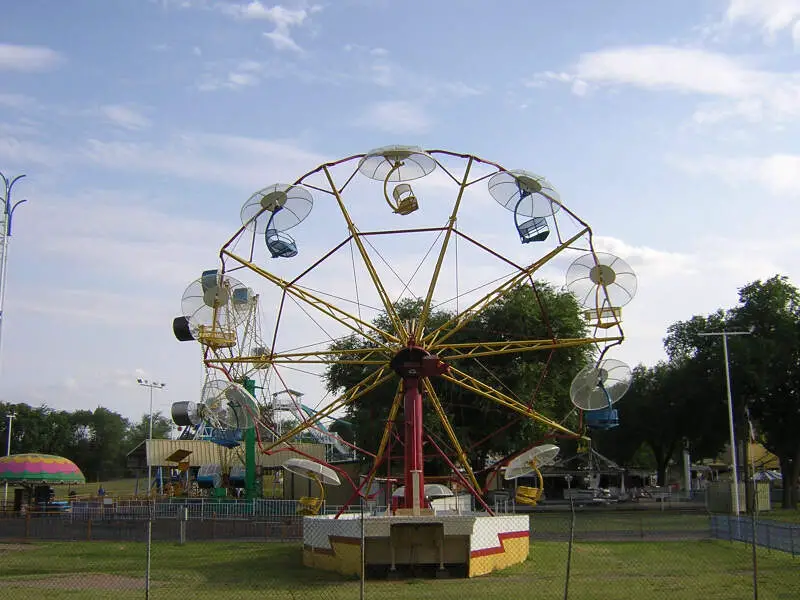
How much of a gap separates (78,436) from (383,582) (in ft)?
386

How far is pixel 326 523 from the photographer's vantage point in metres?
22.1

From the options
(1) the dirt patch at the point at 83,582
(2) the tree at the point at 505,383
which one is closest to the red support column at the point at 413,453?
(1) the dirt patch at the point at 83,582

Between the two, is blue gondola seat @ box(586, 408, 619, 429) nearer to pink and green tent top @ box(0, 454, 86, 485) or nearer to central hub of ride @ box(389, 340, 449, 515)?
central hub of ride @ box(389, 340, 449, 515)

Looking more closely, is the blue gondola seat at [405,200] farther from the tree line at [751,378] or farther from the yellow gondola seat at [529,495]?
the tree line at [751,378]

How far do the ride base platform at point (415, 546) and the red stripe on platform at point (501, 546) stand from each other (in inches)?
1.0

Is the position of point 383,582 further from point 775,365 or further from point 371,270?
point 775,365

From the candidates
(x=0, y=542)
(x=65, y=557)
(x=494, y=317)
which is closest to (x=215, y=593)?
(x=65, y=557)

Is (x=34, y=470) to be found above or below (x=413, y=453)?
below

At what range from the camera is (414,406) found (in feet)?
77.2

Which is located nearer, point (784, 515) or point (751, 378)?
point (784, 515)

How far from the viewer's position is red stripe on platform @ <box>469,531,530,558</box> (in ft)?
69.4

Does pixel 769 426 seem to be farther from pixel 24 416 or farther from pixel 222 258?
pixel 24 416

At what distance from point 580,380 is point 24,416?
10244 centimetres

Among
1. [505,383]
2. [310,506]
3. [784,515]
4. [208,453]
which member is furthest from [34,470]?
[784,515]
